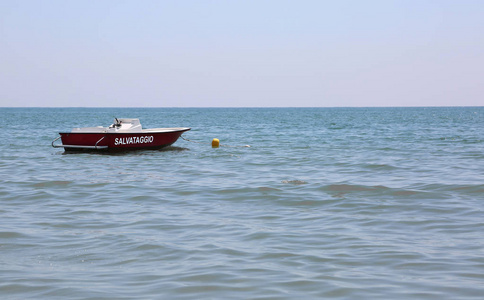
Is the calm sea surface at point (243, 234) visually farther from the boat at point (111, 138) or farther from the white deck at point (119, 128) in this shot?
the white deck at point (119, 128)

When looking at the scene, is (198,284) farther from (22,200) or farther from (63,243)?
(22,200)

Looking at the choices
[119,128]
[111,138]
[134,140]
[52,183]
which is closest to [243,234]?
[52,183]

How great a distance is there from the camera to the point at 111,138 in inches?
864

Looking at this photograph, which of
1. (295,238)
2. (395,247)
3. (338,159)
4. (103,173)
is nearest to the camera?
(395,247)

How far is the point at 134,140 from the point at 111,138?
110 cm

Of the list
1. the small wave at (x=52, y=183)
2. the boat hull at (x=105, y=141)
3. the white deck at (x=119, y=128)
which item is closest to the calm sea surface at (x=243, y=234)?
the small wave at (x=52, y=183)

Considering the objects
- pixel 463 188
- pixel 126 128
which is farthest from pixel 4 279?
pixel 126 128

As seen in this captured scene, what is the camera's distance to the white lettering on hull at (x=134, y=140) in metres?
22.2

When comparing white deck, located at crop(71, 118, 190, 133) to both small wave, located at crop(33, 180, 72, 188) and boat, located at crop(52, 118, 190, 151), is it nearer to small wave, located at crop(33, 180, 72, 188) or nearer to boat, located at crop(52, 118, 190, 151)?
boat, located at crop(52, 118, 190, 151)

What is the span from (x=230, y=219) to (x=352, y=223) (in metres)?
2.02

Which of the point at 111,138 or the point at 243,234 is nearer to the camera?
the point at 243,234

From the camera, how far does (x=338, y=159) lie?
64.9 feet

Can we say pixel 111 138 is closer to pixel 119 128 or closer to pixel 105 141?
pixel 105 141

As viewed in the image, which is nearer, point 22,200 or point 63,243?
point 63,243
